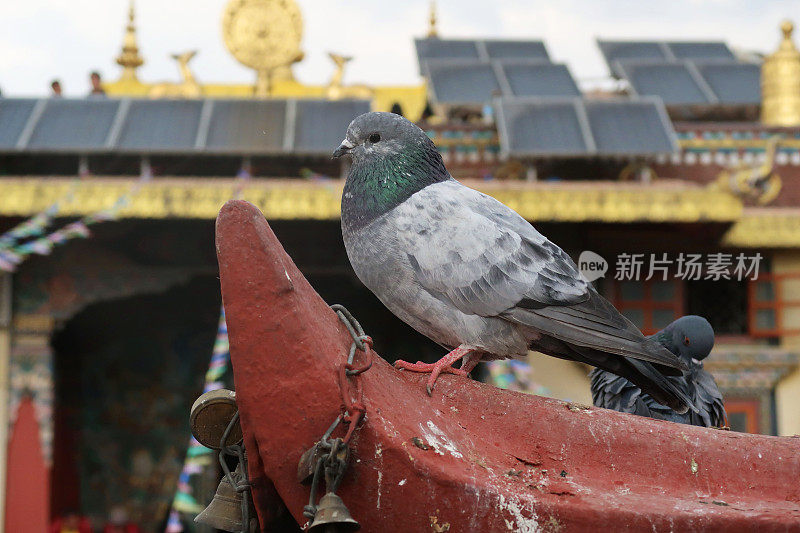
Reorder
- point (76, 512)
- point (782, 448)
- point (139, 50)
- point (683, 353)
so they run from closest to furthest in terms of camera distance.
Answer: point (782, 448) → point (683, 353) → point (76, 512) → point (139, 50)

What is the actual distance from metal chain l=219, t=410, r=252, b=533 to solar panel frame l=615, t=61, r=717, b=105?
9592 mm

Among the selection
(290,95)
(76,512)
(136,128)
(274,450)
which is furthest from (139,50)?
(274,450)

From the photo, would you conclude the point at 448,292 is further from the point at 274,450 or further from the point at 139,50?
the point at 139,50


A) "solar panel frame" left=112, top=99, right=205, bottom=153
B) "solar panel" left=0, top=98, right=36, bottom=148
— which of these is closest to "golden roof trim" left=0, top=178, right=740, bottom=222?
"solar panel frame" left=112, top=99, right=205, bottom=153

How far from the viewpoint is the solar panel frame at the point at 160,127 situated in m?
9.97

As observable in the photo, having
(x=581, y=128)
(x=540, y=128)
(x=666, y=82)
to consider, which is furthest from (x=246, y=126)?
(x=666, y=82)

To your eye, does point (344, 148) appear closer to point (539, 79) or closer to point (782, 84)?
point (782, 84)

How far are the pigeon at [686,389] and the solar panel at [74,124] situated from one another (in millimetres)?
6895

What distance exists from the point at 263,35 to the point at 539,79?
11.0 ft

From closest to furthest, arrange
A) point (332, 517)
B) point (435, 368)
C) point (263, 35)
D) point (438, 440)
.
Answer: point (332, 517)
point (438, 440)
point (435, 368)
point (263, 35)

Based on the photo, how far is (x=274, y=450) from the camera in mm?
2297

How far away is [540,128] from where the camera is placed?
33.6 feet

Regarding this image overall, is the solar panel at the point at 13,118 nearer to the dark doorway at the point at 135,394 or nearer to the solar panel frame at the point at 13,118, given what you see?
the solar panel frame at the point at 13,118

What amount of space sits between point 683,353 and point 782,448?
1.62 metres
